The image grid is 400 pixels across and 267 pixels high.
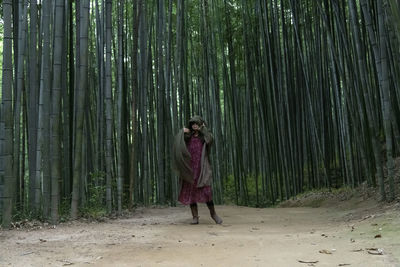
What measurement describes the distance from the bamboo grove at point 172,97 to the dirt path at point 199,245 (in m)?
0.65

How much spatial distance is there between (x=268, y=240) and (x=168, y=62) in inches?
149

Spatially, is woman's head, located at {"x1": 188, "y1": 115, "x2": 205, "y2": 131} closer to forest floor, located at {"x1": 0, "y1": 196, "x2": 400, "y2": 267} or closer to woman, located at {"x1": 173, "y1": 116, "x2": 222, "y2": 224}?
woman, located at {"x1": 173, "y1": 116, "x2": 222, "y2": 224}

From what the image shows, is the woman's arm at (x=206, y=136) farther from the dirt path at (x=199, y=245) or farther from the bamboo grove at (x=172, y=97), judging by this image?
the bamboo grove at (x=172, y=97)

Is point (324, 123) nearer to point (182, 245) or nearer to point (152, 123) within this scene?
point (152, 123)

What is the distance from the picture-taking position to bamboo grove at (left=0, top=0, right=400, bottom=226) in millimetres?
3982

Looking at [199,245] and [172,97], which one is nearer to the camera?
[199,245]

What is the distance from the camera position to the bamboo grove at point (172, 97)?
398cm

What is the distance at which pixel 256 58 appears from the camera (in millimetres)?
7332

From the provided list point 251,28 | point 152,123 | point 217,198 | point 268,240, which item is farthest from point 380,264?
point 217,198

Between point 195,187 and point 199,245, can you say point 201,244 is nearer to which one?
point 199,245

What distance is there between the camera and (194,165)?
4121 millimetres

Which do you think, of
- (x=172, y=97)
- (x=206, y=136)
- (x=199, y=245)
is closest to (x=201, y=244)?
(x=199, y=245)

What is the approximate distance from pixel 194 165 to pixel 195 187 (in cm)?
21

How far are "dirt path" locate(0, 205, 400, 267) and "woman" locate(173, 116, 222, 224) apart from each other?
239mm
